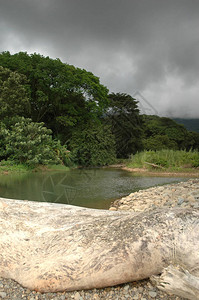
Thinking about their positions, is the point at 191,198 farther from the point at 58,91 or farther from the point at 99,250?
the point at 58,91

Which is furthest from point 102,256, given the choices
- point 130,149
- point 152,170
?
point 130,149

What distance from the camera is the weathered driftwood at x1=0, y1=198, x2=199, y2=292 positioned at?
5.10 ft

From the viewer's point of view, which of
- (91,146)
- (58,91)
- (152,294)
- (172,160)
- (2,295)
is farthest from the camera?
(91,146)

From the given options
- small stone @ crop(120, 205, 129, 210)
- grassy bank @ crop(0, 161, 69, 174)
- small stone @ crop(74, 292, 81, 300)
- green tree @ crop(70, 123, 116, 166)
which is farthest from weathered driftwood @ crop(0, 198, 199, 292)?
green tree @ crop(70, 123, 116, 166)

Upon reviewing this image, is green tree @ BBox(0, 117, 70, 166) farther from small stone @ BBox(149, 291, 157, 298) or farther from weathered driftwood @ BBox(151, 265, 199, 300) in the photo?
weathered driftwood @ BBox(151, 265, 199, 300)

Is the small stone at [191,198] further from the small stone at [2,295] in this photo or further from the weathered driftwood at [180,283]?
the small stone at [2,295]

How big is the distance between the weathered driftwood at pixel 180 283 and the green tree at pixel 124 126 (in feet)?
60.0

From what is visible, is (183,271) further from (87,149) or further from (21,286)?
(87,149)

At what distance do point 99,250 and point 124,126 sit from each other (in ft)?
61.8

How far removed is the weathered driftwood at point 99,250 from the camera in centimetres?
156

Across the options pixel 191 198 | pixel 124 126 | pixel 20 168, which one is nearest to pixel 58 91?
pixel 20 168

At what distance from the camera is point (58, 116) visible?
1686cm

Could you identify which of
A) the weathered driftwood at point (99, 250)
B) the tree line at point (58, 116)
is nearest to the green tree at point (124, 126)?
the tree line at point (58, 116)

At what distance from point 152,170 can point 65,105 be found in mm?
8115
